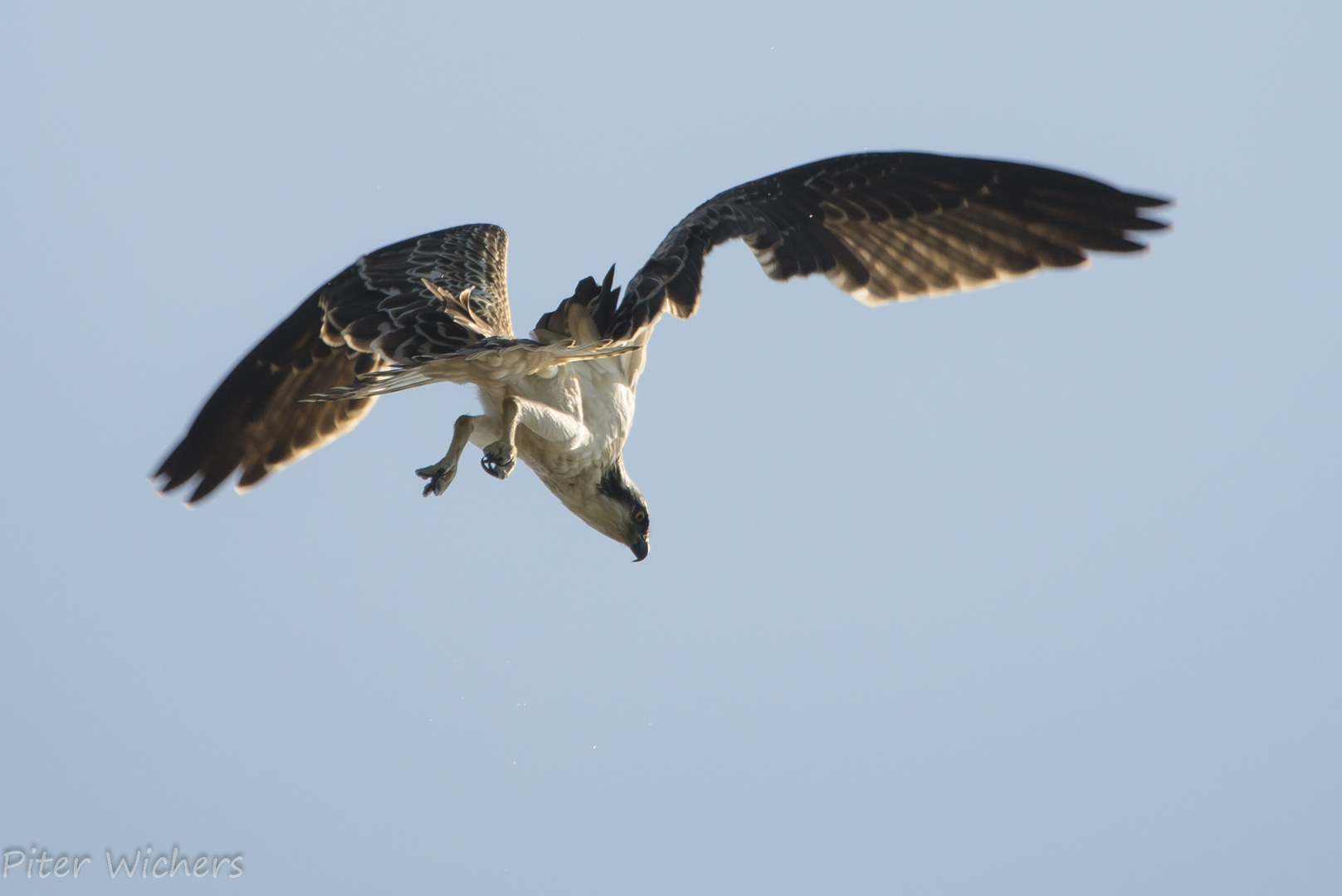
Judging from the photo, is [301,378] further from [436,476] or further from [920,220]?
[920,220]

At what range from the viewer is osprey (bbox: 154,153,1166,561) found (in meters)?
7.11

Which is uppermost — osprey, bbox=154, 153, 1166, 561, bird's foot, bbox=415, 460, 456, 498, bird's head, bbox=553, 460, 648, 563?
osprey, bbox=154, 153, 1166, 561

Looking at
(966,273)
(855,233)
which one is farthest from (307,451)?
(966,273)

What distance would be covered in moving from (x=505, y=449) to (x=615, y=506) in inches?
54.1

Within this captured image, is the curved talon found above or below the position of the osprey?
below

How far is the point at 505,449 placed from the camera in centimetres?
708

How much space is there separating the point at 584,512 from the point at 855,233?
257 centimetres

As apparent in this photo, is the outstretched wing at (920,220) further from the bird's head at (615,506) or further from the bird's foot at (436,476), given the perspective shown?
the bird's foot at (436,476)

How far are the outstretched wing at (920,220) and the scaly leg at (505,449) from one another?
1.78 m

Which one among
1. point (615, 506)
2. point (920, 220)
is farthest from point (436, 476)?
point (920, 220)

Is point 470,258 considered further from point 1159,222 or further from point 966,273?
point 1159,222

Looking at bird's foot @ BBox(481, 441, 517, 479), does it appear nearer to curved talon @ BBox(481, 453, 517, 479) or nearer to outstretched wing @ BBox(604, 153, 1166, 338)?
curved talon @ BBox(481, 453, 517, 479)

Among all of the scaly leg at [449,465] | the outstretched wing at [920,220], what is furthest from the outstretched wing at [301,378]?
the outstretched wing at [920,220]

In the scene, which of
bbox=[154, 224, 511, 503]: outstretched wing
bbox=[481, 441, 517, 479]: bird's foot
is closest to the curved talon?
bbox=[481, 441, 517, 479]: bird's foot
